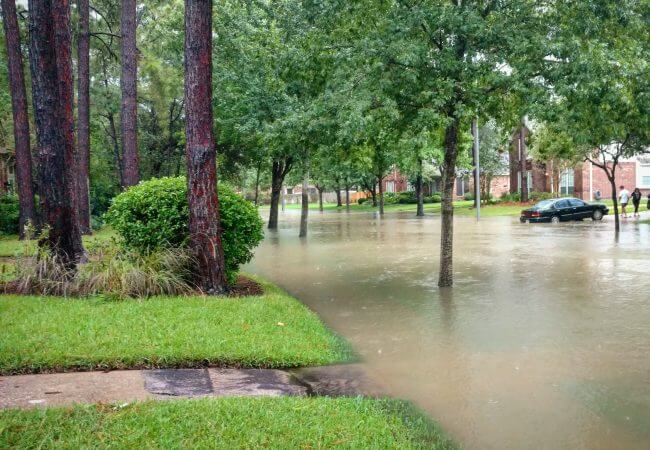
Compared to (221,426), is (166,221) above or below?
above

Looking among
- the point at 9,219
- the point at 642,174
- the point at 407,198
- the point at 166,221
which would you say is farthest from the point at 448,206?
the point at 407,198

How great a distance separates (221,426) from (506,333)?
16.3ft

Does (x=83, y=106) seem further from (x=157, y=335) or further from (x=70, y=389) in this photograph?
(x=70, y=389)

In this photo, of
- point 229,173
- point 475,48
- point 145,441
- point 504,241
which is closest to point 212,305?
point 145,441

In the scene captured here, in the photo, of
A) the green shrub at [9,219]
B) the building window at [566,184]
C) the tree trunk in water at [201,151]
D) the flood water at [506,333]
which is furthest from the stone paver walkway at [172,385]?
the building window at [566,184]

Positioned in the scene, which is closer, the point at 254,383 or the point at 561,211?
the point at 254,383

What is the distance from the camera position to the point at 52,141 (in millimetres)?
9336

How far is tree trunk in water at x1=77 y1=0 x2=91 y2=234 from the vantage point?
60.6ft

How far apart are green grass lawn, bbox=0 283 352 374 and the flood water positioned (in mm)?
860

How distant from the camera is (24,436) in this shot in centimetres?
363

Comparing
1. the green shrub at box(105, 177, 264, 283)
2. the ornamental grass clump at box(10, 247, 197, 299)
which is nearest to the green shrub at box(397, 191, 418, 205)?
the green shrub at box(105, 177, 264, 283)

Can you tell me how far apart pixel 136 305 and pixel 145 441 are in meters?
4.30

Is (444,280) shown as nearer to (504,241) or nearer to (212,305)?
(212,305)

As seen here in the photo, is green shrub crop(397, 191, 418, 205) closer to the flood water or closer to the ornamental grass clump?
the flood water
